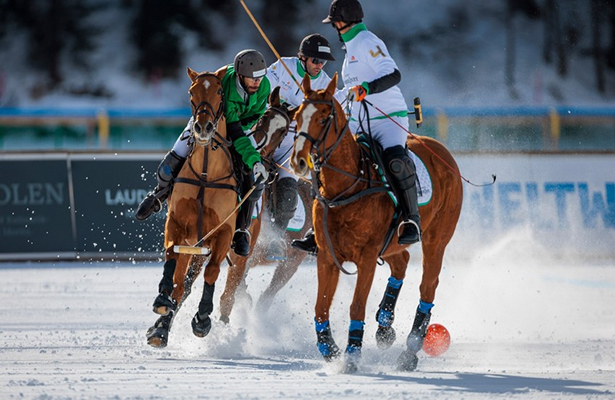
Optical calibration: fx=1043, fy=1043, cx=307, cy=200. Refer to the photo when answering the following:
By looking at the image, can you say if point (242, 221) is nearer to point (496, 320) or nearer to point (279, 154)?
point (279, 154)

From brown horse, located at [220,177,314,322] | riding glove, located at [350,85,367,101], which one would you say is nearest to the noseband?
riding glove, located at [350,85,367,101]

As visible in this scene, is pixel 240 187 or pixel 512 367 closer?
pixel 512 367

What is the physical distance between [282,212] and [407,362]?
279 centimetres

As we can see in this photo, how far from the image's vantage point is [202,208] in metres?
7.93

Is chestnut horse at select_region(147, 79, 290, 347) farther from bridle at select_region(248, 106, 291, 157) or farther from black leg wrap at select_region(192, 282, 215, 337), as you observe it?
bridle at select_region(248, 106, 291, 157)

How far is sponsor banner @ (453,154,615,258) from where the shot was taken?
14.1 m

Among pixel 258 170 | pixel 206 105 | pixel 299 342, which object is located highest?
pixel 206 105

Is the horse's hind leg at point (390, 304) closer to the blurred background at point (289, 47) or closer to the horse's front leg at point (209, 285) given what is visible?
the horse's front leg at point (209, 285)

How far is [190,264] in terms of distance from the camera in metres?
8.28

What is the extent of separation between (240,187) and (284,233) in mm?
1583

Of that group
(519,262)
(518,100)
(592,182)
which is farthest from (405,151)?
(518,100)

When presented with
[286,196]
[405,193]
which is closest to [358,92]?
[405,193]

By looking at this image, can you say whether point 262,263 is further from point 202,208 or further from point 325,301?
point 325,301

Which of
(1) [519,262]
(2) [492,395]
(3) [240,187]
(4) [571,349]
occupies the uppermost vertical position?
(3) [240,187]
